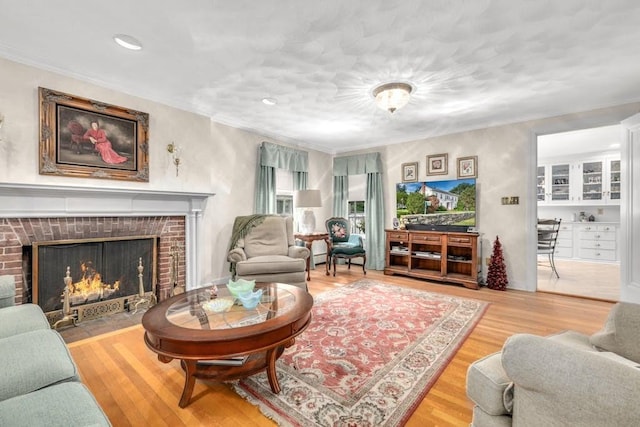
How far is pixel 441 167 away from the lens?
4.68m

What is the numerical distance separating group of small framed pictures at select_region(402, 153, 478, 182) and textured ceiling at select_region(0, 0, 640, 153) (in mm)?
937

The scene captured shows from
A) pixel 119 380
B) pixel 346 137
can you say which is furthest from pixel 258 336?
pixel 346 137

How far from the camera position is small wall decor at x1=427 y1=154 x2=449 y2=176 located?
4652 millimetres

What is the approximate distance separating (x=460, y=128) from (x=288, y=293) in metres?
3.84

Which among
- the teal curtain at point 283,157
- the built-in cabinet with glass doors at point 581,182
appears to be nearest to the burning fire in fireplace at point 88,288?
the teal curtain at point 283,157

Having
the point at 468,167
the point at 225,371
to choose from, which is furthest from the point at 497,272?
the point at 225,371

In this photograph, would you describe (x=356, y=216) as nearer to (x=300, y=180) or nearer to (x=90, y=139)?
(x=300, y=180)

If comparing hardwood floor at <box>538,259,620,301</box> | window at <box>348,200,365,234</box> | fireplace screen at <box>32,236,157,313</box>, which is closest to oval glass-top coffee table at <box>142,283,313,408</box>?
fireplace screen at <box>32,236,157,313</box>

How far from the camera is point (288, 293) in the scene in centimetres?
228

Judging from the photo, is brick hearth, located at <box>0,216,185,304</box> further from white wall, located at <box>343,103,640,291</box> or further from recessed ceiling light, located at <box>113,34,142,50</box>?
white wall, located at <box>343,103,640,291</box>

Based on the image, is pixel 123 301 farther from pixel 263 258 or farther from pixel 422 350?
pixel 422 350

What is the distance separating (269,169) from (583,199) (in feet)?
23.2

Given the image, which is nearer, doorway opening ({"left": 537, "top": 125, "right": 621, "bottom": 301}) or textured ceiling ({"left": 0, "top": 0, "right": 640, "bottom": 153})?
textured ceiling ({"left": 0, "top": 0, "right": 640, "bottom": 153})

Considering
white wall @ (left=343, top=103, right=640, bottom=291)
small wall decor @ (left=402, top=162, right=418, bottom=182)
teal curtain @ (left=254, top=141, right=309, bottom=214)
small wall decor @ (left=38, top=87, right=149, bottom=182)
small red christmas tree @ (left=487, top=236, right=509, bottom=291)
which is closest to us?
small wall decor @ (left=38, top=87, right=149, bottom=182)
